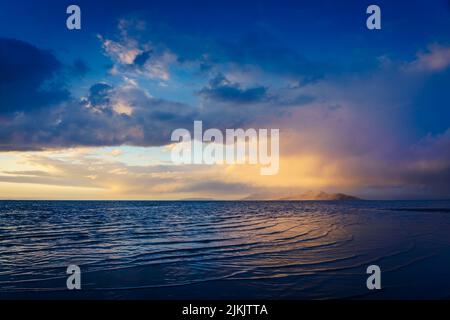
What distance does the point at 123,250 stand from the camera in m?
18.6

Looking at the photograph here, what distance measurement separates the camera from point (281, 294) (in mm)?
10539

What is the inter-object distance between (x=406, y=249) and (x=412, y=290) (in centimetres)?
863

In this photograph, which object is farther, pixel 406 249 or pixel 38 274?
pixel 406 249

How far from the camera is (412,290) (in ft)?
35.4

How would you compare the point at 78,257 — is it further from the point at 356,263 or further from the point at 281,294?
the point at 356,263

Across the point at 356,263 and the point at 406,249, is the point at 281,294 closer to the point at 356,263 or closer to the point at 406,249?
the point at 356,263

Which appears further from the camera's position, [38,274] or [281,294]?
[38,274]

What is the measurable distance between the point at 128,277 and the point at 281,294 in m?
5.66
